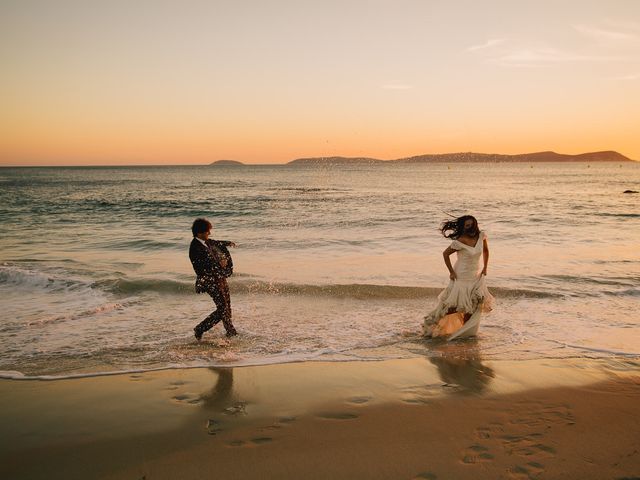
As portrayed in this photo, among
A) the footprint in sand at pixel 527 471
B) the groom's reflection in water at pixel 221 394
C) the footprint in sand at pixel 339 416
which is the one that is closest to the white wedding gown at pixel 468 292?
the footprint in sand at pixel 339 416

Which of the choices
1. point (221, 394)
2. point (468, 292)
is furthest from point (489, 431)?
point (468, 292)

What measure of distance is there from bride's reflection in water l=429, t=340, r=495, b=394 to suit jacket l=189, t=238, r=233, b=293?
10.3 feet

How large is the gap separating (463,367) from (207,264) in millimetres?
3713

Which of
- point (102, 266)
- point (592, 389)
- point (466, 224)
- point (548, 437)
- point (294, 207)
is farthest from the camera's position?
point (294, 207)

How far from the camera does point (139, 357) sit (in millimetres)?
6996

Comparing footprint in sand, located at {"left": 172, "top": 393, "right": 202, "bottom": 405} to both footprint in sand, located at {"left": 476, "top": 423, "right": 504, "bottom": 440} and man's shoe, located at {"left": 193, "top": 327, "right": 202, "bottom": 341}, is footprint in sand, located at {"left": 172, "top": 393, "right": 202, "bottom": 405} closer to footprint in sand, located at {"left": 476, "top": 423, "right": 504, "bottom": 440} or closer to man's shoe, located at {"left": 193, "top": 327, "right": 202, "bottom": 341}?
man's shoe, located at {"left": 193, "top": 327, "right": 202, "bottom": 341}

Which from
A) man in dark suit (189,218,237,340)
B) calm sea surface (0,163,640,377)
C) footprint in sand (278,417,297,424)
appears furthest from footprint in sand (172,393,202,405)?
man in dark suit (189,218,237,340)

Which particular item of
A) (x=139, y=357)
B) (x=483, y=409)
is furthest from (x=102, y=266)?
(x=483, y=409)

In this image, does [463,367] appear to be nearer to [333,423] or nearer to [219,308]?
[333,423]

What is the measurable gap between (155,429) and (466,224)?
498 cm

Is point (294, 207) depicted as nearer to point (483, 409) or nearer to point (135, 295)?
A: point (135, 295)

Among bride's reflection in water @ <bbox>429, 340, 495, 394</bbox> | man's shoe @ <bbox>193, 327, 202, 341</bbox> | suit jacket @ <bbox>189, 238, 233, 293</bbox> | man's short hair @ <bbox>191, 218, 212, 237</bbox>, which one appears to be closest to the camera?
bride's reflection in water @ <bbox>429, 340, 495, 394</bbox>

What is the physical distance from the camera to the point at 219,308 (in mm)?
7645

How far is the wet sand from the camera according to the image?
4.07m
